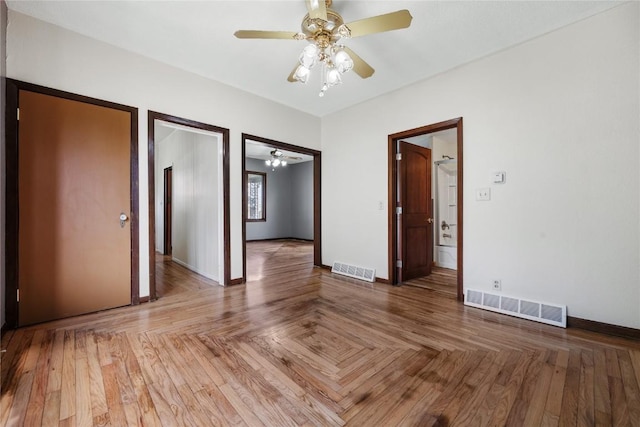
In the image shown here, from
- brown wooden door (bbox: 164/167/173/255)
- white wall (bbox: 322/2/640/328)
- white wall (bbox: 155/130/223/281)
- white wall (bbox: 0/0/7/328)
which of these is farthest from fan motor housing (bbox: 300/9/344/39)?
brown wooden door (bbox: 164/167/173/255)

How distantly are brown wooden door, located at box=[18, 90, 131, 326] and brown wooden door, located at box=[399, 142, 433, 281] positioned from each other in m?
3.39

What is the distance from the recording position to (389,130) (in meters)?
3.70

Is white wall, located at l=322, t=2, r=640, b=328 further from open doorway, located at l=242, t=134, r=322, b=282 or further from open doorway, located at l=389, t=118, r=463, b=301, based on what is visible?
open doorway, located at l=242, t=134, r=322, b=282

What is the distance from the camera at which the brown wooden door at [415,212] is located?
12.4 ft

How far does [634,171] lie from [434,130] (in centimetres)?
174

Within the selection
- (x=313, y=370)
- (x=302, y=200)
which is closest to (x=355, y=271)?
(x=313, y=370)

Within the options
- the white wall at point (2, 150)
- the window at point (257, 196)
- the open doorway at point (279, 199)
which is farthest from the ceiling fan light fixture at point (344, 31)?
the window at point (257, 196)

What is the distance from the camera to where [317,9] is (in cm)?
184

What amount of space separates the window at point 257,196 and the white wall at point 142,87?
204 inches

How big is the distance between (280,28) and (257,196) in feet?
23.3

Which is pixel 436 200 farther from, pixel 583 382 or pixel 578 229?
pixel 583 382

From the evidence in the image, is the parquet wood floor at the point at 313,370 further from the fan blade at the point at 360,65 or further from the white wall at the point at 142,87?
the fan blade at the point at 360,65

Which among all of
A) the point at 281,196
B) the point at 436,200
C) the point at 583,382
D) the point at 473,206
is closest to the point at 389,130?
the point at 473,206

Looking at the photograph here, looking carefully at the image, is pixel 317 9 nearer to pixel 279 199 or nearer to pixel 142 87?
pixel 142 87
